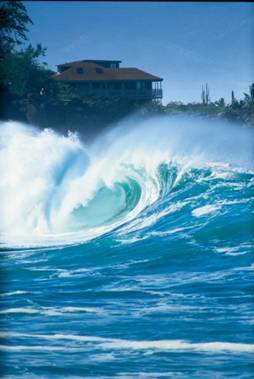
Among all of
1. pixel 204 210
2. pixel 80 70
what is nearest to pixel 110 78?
pixel 80 70

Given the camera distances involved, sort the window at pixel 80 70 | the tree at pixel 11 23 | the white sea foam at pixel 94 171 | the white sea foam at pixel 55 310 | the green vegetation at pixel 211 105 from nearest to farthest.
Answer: the tree at pixel 11 23 → the green vegetation at pixel 211 105 → the window at pixel 80 70 → the white sea foam at pixel 55 310 → the white sea foam at pixel 94 171

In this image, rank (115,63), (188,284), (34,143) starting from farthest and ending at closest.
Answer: (34,143) < (188,284) < (115,63)

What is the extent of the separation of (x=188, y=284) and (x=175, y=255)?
0.97 metres

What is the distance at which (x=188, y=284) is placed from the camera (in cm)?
397

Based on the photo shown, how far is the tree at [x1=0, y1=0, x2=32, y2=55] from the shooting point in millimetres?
2248

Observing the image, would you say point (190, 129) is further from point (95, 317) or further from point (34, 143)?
point (95, 317)

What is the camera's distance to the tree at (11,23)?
2248 mm

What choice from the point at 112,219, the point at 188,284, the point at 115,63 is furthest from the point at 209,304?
the point at 112,219

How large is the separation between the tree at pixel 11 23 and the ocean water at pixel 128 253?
96 cm

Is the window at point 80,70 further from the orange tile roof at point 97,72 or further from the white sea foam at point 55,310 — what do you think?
the white sea foam at point 55,310

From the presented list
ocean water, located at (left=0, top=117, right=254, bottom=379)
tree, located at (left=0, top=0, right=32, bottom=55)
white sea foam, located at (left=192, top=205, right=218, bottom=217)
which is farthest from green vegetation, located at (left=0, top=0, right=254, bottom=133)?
white sea foam, located at (left=192, top=205, right=218, bottom=217)

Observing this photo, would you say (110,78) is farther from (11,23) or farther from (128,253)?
(128,253)

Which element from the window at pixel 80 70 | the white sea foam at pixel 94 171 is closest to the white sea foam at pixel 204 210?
the white sea foam at pixel 94 171

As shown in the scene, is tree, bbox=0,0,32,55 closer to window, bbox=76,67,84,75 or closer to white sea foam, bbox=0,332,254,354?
window, bbox=76,67,84,75
